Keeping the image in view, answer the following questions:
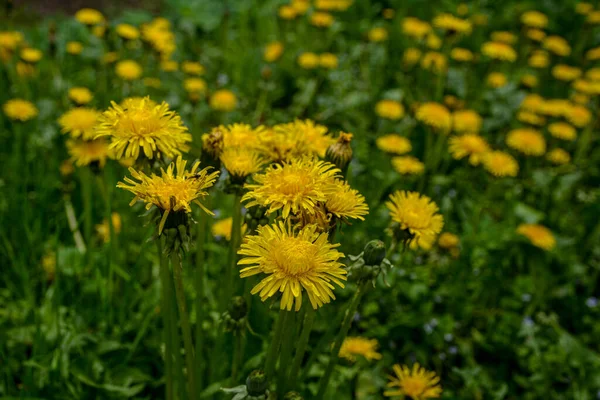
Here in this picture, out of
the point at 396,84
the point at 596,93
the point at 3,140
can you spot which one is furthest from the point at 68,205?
the point at 596,93

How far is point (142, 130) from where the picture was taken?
1.23 metres

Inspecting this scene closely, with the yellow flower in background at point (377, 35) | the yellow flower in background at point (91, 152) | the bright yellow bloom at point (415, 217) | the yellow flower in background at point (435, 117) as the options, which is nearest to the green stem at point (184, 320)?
the bright yellow bloom at point (415, 217)

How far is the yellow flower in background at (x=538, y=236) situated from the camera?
8.55 ft

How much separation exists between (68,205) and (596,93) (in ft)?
11.4

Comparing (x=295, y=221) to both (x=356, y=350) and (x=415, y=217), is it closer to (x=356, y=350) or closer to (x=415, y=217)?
(x=415, y=217)

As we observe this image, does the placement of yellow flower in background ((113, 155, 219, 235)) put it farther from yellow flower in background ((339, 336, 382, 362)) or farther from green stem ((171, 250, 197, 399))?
yellow flower in background ((339, 336, 382, 362))

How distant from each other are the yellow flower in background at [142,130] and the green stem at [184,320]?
0.26 m

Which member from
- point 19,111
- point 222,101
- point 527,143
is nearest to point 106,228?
point 19,111

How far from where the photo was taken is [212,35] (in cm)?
489

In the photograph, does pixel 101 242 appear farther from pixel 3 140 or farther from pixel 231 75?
pixel 231 75

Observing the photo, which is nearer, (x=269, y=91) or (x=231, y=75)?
(x=269, y=91)

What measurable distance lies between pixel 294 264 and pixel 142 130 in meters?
0.50

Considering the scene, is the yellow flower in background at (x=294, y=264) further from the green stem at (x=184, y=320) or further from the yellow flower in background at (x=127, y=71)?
the yellow flower in background at (x=127, y=71)

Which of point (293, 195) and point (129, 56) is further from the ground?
point (293, 195)
